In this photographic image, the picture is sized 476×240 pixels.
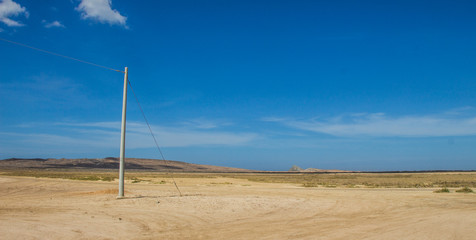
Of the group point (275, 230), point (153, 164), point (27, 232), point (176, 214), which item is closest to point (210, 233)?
point (275, 230)

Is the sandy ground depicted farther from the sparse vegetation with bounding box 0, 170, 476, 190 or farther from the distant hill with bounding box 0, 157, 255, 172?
the distant hill with bounding box 0, 157, 255, 172

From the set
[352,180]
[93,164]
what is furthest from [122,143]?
[93,164]

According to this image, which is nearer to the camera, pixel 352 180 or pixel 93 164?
pixel 352 180

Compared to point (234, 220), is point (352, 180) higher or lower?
lower

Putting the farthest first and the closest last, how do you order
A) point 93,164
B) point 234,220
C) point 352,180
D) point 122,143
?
point 93,164 < point 352,180 < point 122,143 < point 234,220

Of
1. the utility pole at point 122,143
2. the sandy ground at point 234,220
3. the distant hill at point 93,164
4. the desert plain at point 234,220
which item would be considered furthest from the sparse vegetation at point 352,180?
the distant hill at point 93,164

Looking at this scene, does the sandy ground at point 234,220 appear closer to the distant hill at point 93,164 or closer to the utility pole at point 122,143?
the utility pole at point 122,143

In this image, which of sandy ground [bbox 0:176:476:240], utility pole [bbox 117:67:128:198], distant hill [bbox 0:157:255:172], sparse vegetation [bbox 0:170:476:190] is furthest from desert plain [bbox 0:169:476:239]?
distant hill [bbox 0:157:255:172]

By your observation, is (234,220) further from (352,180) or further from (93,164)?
(93,164)

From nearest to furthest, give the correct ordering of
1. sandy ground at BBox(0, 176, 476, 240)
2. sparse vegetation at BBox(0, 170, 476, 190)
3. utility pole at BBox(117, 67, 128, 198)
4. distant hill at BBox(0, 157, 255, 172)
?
sandy ground at BBox(0, 176, 476, 240) → utility pole at BBox(117, 67, 128, 198) → sparse vegetation at BBox(0, 170, 476, 190) → distant hill at BBox(0, 157, 255, 172)

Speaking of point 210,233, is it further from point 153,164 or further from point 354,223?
point 153,164

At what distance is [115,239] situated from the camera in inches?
344

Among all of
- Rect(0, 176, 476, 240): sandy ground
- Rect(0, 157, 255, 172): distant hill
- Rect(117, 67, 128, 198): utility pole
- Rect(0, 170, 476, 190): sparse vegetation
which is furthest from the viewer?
Rect(0, 157, 255, 172): distant hill

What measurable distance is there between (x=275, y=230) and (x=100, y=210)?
7.29 metres
